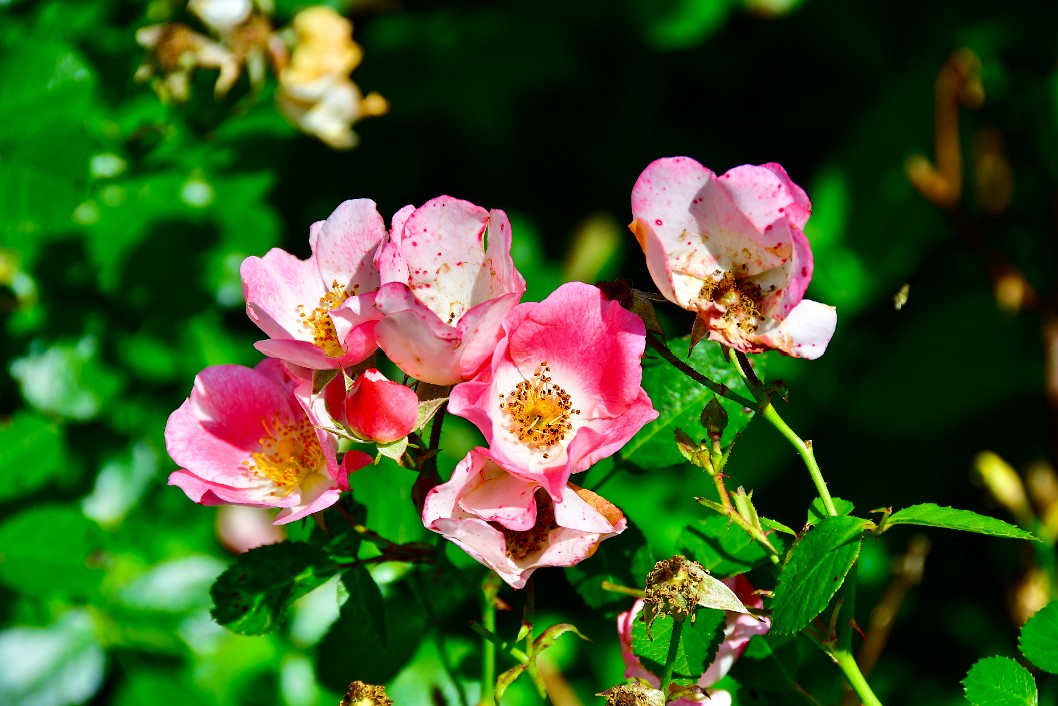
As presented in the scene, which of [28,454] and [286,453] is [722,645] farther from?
[28,454]

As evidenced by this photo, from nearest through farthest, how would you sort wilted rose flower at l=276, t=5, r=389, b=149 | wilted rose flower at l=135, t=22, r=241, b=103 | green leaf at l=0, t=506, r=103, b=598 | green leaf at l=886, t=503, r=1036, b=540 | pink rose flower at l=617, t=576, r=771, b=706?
green leaf at l=886, t=503, r=1036, b=540, pink rose flower at l=617, t=576, r=771, b=706, green leaf at l=0, t=506, r=103, b=598, wilted rose flower at l=135, t=22, r=241, b=103, wilted rose flower at l=276, t=5, r=389, b=149

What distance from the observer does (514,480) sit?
76cm

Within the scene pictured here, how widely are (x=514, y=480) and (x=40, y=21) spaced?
1.16m

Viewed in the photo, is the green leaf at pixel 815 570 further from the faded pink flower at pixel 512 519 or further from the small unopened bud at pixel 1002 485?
the small unopened bud at pixel 1002 485

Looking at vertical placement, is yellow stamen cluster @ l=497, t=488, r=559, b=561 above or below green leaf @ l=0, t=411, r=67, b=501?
above

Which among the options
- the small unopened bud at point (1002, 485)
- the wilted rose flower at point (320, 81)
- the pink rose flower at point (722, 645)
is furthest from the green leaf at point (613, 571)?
the wilted rose flower at point (320, 81)

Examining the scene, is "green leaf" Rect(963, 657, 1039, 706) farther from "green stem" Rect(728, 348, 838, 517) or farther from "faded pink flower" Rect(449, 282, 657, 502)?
"faded pink flower" Rect(449, 282, 657, 502)

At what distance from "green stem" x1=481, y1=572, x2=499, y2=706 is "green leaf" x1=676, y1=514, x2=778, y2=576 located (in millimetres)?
157

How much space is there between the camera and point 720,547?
0.84 meters

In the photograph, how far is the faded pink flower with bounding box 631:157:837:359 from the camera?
30.1 inches

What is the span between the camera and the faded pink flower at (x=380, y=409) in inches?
28.3

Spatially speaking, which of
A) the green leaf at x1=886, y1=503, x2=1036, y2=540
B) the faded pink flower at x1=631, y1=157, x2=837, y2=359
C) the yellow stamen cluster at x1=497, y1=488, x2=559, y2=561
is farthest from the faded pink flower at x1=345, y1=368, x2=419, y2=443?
the green leaf at x1=886, y1=503, x2=1036, y2=540

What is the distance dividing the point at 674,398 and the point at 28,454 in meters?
0.98

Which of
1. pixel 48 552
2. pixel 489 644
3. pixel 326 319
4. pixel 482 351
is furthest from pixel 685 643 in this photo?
pixel 48 552
